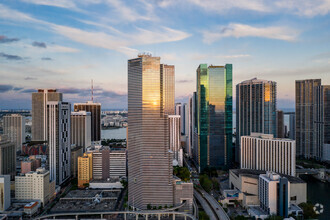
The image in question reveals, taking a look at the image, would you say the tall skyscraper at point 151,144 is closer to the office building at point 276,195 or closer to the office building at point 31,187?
the office building at point 276,195

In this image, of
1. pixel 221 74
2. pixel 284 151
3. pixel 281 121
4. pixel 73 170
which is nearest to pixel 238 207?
pixel 284 151

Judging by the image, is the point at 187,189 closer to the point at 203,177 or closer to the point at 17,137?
the point at 203,177

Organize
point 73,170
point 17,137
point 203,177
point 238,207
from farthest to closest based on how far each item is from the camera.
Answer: point 17,137 < point 73,170 < point 203,177 < point 238,207

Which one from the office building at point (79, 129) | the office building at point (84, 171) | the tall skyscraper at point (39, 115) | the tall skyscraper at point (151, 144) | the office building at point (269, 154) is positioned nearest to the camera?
the tall skyscraper at point (151, 144)

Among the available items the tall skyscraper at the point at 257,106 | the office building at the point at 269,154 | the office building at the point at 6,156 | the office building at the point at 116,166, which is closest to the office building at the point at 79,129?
the office building at the point at 6,156

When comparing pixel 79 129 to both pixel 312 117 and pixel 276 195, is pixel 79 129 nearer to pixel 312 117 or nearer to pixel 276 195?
pixel 276 195

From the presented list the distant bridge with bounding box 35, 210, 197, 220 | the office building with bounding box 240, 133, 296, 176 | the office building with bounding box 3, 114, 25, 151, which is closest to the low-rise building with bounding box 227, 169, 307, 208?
the office building with bounding box 240, 133, 296, 176

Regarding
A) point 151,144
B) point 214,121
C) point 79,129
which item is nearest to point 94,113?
point 79,129
